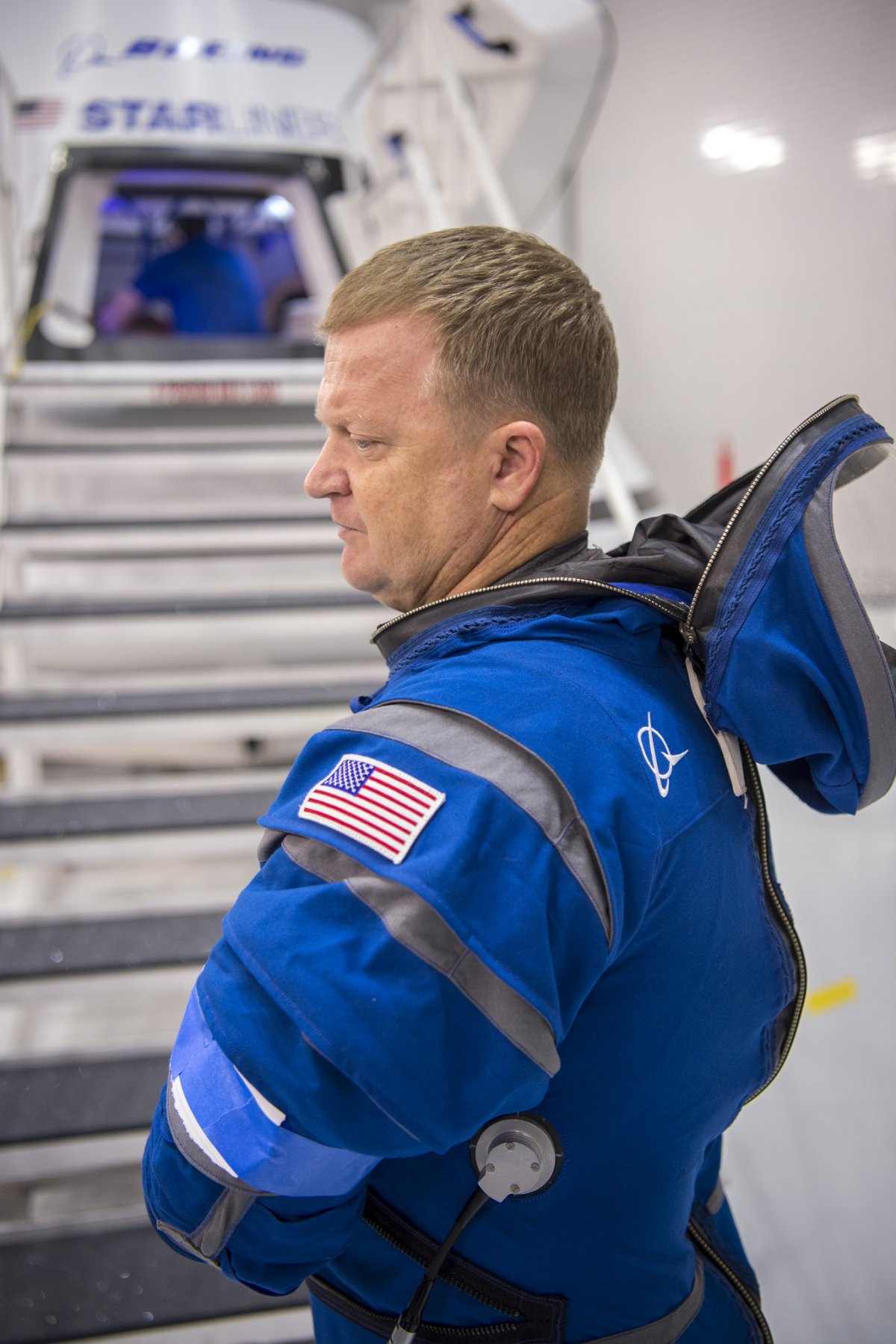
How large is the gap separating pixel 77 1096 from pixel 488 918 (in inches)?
61.7

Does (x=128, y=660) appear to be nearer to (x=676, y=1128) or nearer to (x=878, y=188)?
(x=676, y=1128)

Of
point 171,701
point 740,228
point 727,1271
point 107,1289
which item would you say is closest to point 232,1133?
point 727,1271

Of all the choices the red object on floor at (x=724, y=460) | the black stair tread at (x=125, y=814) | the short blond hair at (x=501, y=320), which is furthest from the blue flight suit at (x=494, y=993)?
the red object on floor at (x=724, y=460)

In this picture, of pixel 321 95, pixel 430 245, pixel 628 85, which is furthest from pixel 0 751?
pixel 628 85

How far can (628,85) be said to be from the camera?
185 inches

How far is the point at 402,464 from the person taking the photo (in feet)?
2.65

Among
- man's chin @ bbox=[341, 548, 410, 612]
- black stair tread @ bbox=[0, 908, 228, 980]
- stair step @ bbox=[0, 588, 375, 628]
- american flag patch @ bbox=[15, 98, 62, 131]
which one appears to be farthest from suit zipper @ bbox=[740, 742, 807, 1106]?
american flag patch @ bbox=[15, 98, 62, 131]

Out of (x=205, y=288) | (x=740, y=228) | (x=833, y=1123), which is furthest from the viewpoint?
(x=205, y=288)

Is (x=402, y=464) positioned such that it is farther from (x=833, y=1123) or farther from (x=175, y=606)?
(x=833, y=1123)

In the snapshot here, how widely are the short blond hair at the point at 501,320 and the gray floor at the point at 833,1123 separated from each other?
182 centimetres

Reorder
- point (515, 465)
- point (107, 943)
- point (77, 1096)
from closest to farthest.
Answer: point (515, 465) < point (77, 1096) < point (107, 943)

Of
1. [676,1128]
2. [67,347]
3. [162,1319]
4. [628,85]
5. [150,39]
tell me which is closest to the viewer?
[676,1128]

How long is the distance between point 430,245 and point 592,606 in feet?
1.01

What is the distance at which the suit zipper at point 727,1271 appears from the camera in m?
0.94
